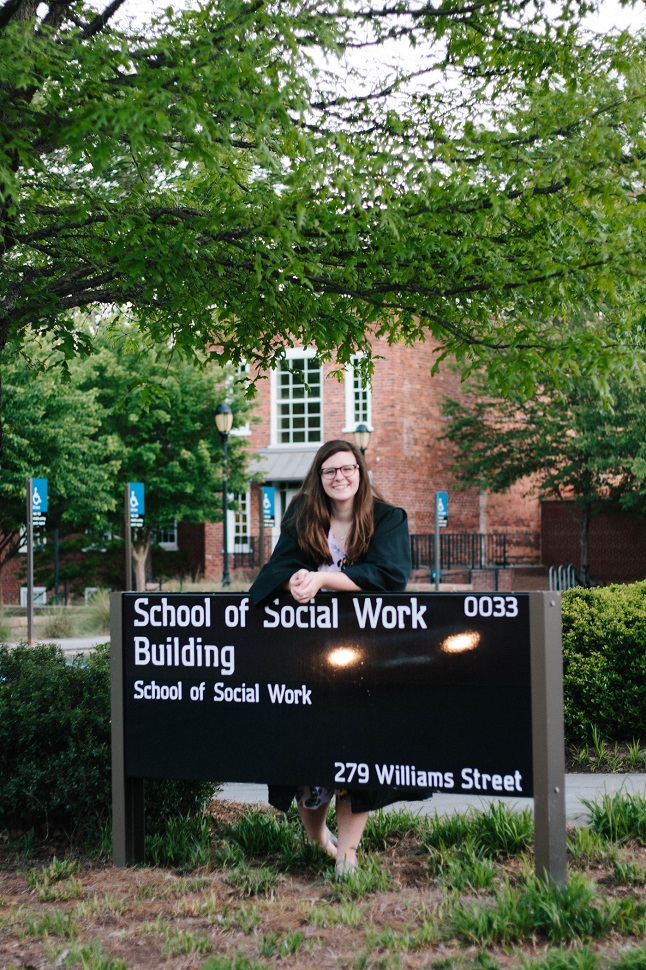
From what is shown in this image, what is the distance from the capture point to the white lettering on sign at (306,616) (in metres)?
4.68

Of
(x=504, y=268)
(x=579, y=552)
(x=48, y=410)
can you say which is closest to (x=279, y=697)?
(x=504, y=268)

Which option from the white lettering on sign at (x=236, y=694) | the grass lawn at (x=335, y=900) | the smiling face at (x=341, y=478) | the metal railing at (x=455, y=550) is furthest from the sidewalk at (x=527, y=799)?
the metal railing at (x=455, y=550)

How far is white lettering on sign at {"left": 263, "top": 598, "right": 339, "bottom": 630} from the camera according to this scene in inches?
184

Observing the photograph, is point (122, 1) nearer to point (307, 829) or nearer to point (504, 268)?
point (504, 268)

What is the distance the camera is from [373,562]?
4781 millimetres

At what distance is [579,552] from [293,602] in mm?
30478

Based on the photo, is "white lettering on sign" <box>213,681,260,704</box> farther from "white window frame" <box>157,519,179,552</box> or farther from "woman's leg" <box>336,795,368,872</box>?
"white window frame" <box>157,519,179,552</box>

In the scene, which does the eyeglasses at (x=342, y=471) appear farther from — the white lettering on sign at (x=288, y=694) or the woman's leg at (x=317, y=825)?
the woman's leg at (x=317, y=825)

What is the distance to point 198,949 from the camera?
3807 mm

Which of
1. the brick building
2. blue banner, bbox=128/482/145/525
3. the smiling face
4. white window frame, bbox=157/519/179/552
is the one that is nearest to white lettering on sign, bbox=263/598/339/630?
the smiling face

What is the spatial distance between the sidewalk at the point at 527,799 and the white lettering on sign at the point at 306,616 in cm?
136

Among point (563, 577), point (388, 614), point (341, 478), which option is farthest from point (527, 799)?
point (563, 577)

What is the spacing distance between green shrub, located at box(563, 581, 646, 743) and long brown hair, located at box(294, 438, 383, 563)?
3055 mm

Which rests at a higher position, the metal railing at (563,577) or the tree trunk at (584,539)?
the tree trunk at (584,539)
